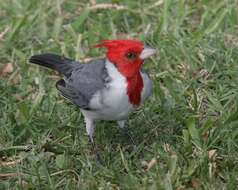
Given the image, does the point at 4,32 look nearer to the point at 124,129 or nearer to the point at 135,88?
the point at 124,129

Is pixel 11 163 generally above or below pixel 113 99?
below

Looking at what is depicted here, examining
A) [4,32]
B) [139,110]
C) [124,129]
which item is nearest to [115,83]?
[124,129]

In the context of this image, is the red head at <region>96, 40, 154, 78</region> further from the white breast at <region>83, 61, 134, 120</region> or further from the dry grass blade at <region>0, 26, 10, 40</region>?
the dry grass blade at <region>0, 26, 10, 40</region>

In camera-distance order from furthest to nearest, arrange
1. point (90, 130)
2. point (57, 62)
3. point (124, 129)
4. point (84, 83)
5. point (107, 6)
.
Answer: point (107, 6) < point (57, 62) < point (124, 129) < point (90, 130) < point (84, 83)

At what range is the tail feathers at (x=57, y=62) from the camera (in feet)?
14.9

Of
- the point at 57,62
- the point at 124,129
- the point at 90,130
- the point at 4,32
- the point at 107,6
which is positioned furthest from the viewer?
the point at 107,6

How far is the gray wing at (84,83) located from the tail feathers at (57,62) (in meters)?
0.13

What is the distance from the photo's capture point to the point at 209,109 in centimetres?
468

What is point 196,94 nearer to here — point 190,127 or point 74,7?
point 190,127

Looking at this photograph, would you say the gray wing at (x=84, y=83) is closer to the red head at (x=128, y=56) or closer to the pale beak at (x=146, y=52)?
the red head at (x=128, y=56)

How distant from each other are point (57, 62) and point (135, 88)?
0.86 m

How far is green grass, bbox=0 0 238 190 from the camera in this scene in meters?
4.00

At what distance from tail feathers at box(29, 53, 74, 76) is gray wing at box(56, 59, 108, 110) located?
129 mm

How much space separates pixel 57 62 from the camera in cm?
464
